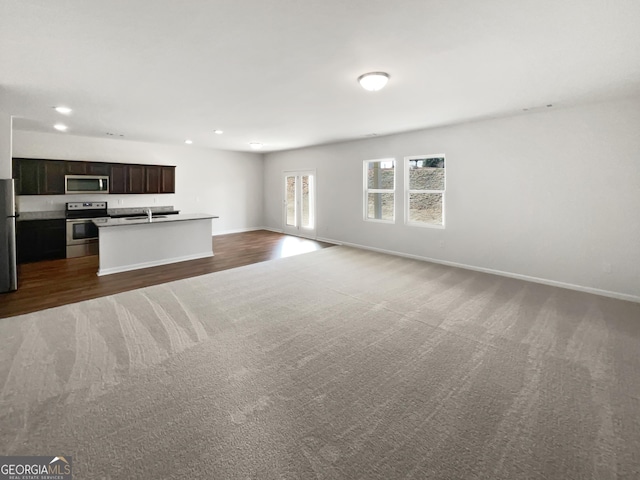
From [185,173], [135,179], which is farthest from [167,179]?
[135,179]

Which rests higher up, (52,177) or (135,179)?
(135,179)

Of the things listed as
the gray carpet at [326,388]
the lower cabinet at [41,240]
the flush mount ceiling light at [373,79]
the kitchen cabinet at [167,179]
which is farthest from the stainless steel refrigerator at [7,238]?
the flush mount ceiling light at [373,79]

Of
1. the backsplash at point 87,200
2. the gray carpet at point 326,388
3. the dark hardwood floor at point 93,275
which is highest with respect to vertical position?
the backsplash at point 87,200

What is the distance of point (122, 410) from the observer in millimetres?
1956

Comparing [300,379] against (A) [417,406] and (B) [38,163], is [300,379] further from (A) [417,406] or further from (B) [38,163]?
(B) [38,163]

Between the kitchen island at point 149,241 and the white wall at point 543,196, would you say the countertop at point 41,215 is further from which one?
the white wall at point 543,196

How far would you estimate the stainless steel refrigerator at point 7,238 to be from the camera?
13.5ft

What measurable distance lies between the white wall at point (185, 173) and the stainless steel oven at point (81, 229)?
0.32m

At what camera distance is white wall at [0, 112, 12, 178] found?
4.29m

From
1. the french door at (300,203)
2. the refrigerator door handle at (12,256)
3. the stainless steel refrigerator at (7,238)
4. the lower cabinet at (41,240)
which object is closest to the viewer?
the stainless steel refrigerator at (7,238)

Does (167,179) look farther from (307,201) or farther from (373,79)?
(373,79)

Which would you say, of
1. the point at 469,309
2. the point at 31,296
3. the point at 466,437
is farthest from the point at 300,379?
the point at 31,296

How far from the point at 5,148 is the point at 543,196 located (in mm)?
7988

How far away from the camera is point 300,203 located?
358 inches
